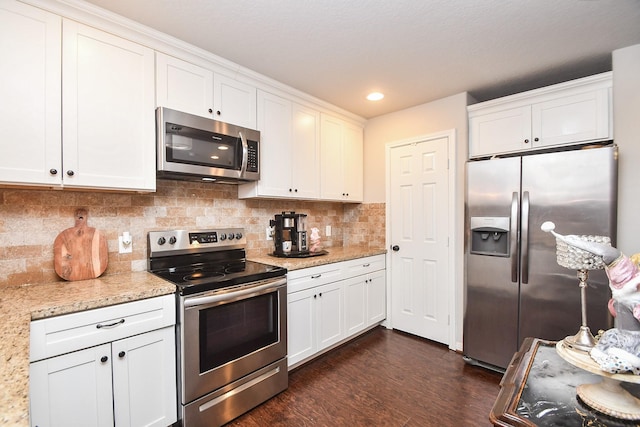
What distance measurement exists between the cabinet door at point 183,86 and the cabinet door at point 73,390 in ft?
4.94

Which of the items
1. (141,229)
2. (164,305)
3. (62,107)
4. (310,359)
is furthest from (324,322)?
(62,107)

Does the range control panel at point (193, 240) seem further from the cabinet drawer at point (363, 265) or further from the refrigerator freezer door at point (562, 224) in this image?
the refrigerator freezer door at point (562, 224)

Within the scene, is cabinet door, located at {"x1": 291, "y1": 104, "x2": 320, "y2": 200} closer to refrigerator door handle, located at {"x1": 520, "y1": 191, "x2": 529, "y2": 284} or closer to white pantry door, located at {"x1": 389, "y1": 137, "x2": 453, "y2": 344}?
white pantry door, located at {"x1": 389, "y1": 137, "x2": 453, "y2": 344}

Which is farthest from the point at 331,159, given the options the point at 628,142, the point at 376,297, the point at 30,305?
the point at 30,305

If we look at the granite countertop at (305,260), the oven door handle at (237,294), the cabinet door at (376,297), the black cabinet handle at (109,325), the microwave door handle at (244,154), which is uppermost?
the microwave door handle at (244,154)

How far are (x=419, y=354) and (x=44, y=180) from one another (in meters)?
3.03

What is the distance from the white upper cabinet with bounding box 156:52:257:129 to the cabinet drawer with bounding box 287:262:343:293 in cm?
126

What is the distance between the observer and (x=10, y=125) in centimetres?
148

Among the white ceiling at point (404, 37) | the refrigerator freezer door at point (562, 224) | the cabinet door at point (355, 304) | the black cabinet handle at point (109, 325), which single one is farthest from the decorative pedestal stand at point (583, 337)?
the cabinet door at point (355, 304)

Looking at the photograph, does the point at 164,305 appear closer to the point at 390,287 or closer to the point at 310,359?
the point at 310,359

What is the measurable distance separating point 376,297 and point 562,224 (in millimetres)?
1784

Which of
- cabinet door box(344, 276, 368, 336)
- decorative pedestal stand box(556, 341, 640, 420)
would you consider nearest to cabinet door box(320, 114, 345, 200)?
cabinet door box(344, 276, 368, 336)

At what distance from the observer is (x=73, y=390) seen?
1.40 meters

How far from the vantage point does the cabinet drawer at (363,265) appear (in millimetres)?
2910
